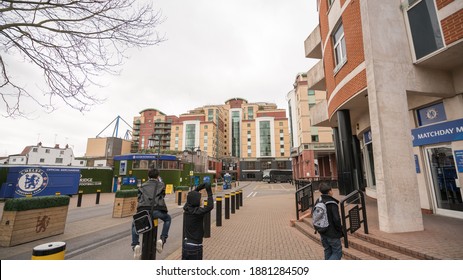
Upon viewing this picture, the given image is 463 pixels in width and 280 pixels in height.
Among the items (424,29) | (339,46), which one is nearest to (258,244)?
(424,29)

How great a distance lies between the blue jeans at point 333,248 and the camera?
10.8 ft

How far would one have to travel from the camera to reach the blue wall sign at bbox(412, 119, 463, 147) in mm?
6109

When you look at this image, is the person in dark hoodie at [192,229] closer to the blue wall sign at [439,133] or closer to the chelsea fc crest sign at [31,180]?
the blue wall sign at [439,133]

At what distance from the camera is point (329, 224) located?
3268mm

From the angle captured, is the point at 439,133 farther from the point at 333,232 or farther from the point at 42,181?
the point at 42,181

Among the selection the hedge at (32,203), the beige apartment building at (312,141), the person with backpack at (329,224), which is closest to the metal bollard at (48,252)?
the person with backpack at (329,224)

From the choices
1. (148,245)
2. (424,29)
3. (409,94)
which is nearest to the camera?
(148,245)

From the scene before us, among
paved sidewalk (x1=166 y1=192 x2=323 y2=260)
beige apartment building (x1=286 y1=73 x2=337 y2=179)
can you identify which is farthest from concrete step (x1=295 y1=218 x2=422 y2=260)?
beige apartment building (x1=286 y1=73 x2=337 y2=179)

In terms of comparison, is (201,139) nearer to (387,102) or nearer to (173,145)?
(173,145)

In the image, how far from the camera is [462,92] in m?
6.17

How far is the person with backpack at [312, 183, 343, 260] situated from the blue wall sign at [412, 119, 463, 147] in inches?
229

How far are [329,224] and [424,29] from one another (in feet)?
21.7

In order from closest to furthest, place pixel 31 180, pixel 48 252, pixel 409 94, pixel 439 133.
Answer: pixel 48 252
pixel 409 94
pixel 439 133
pixel 31 180
